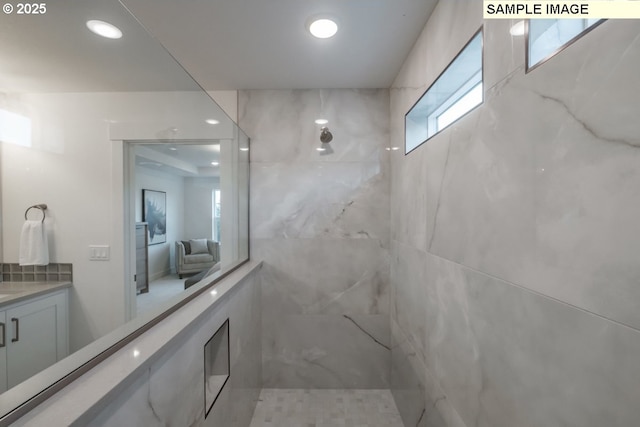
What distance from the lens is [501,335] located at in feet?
2.63

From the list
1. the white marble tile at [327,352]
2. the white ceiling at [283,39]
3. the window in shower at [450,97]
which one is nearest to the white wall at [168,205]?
the white ceiling at [283,39]

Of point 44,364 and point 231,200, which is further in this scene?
point 231,200

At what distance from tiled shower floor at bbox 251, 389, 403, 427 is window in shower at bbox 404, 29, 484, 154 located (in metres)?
1.88

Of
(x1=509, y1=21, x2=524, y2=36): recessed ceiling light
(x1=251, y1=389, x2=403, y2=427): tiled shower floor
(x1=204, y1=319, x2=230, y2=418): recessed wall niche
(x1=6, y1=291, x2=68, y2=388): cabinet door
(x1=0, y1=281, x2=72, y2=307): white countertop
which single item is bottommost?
(x1=251, y1=389, x2=403, y2=427): tiled shower floor

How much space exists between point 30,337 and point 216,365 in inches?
29.3

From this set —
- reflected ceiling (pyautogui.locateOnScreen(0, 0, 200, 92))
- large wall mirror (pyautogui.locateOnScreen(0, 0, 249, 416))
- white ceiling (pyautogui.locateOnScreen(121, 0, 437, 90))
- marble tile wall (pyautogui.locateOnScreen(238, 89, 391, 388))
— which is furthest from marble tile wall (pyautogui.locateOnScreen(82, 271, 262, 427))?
white ceiling (pyautogui.locateOnScreen(121, 0, 437, 90))

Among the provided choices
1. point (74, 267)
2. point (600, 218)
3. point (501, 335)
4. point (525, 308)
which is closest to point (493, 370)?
point (501, 335)

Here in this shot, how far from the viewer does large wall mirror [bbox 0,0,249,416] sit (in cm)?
76

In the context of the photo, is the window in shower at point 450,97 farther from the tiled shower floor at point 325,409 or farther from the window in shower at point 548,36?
the tiled shower floor at point 325,409

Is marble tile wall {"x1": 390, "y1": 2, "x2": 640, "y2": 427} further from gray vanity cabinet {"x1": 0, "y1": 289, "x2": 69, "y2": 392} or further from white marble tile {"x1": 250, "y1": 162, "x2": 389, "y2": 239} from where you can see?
gray vanity cabinet {"x1": 0, "y1": 289, "x2": 69, "y2": 392}

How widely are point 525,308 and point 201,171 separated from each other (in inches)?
88.7

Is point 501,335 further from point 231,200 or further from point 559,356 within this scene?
point 231,200

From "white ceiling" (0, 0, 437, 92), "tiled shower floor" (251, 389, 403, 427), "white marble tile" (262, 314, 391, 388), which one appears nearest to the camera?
"white ceiling" (0, 0, 437, 92)

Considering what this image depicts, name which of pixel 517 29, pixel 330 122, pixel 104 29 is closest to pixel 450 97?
pixel 517 29
